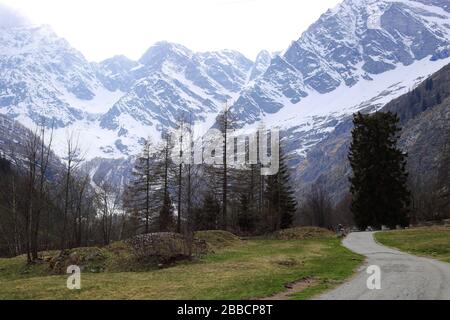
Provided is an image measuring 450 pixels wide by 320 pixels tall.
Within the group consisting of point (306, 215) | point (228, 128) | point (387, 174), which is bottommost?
point (306, 215)

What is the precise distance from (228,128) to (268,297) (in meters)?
33.9

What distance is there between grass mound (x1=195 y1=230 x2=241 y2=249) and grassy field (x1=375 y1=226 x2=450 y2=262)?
1065 centimetres

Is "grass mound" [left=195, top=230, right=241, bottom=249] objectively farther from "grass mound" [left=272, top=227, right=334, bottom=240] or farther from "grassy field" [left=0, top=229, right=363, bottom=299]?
"grassy field" [left=0, top=229, right=363, bottom=299]

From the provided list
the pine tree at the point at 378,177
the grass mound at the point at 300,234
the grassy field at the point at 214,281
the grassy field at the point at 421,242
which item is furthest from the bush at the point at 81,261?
the pine tree at the point at 378,177

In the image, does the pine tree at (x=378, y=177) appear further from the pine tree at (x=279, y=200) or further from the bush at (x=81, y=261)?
the bush at (x=81, y=261)

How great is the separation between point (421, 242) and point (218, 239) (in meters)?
13.8

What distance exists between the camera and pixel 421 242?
31.3m

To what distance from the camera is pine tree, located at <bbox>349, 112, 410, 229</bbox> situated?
4891 centimetres

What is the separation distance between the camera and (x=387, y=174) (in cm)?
4891

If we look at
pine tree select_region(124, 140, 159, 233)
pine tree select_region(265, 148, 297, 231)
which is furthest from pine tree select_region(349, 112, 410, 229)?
pine tree select_region(124, 140, 159, 233)

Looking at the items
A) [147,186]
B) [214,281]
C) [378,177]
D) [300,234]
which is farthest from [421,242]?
[147,186]
